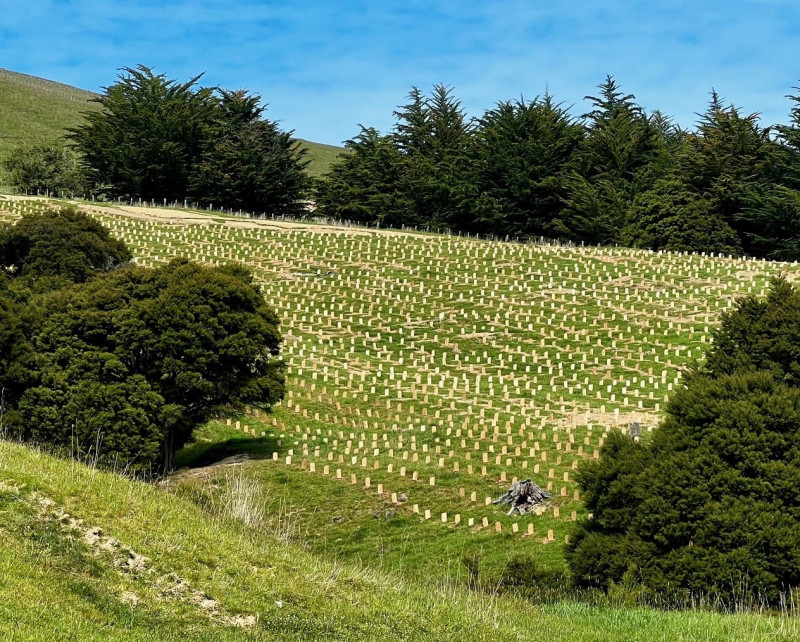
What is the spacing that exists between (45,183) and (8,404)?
72.2 metres

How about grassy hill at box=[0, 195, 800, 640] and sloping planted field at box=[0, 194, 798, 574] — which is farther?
sloping planted field at box=[0, 194, 798, 574]

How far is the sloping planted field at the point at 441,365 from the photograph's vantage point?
80.8ft

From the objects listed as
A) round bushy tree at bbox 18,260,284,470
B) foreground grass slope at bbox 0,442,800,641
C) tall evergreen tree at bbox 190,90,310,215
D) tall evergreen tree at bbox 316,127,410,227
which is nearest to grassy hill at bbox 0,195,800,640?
foreground grass slope at bbox 0,442,800,641

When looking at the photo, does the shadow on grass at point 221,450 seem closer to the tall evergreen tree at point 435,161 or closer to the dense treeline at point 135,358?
the dense treeline at point 135,358

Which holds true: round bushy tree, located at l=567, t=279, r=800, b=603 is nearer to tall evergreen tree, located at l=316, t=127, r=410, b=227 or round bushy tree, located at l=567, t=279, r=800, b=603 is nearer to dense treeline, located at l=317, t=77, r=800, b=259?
dense treeline, located at l=317, t=77, r=800, b=259

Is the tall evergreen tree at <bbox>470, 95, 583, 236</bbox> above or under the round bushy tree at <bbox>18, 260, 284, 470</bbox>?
above

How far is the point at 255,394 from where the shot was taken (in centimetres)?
2991

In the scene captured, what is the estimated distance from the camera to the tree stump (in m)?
23.7

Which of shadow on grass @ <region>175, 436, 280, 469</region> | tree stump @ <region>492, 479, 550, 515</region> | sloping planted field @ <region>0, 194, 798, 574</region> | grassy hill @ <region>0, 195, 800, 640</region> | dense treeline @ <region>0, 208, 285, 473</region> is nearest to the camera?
grassy hill @ <region>0, 195, 800, 640</region>

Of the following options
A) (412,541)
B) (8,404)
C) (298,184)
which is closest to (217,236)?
(298,184)

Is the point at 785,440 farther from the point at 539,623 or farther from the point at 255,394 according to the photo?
the point at 255,394

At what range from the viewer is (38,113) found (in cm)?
13812

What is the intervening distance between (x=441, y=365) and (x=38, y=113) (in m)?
114

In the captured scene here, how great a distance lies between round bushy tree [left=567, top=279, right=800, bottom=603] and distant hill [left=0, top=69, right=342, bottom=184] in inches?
4066
